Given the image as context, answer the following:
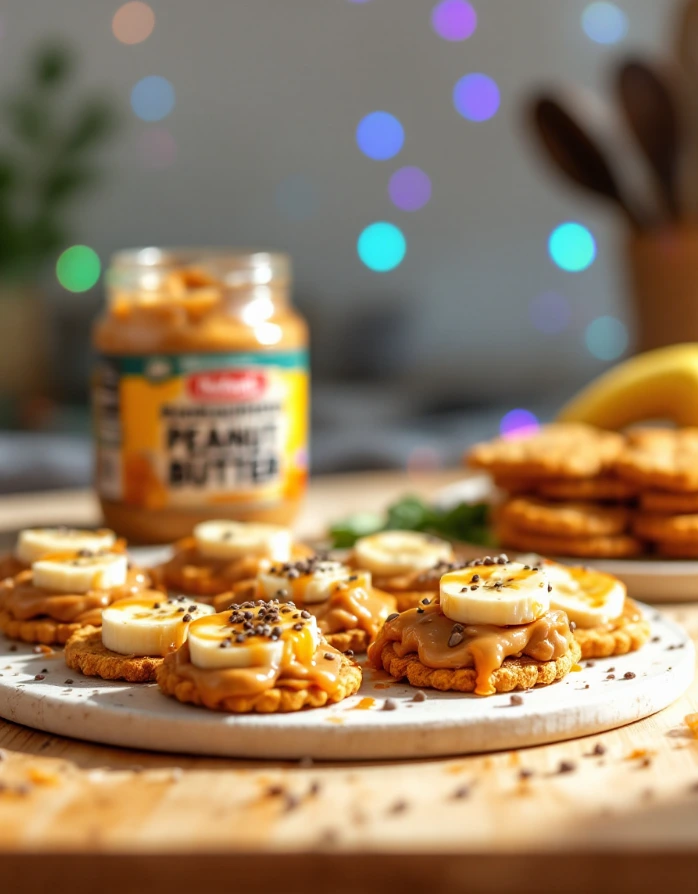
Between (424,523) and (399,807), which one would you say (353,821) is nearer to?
(399,807)

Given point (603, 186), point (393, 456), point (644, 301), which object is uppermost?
point (603, 186)

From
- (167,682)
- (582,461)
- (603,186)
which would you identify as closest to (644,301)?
(603,186)

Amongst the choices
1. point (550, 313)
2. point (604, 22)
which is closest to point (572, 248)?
point (550, 313)

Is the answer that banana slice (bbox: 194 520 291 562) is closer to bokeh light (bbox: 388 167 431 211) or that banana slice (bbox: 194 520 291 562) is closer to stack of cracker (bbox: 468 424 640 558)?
stack of cracker (bbox: 468 424 640 558)

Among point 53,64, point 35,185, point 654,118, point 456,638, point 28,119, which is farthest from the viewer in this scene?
point 35,185

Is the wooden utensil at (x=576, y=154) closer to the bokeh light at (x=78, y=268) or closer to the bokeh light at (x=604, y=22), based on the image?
the bokeh light at (x=604, y=22)

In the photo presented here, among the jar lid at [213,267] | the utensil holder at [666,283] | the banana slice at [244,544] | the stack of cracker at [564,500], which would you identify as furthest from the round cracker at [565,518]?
the utensil holder at [666,283]

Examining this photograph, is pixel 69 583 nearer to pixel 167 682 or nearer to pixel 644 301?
pixel 167 682
